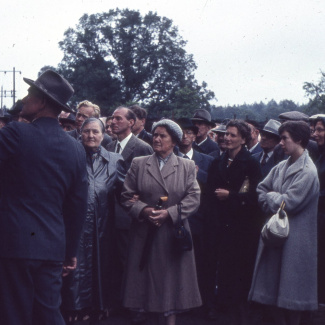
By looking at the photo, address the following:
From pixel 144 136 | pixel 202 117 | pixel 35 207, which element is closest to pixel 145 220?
pixel 35 207

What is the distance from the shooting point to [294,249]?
5.93m

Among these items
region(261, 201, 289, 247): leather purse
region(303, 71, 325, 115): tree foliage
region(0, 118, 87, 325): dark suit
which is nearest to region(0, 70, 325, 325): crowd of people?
region(0, 118, 87, 325): dark suit

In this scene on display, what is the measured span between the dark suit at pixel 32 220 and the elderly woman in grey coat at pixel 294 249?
2428 mm

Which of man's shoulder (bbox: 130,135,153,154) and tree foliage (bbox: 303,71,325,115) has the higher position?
tree foliage (bbox: 303,71,325,115)

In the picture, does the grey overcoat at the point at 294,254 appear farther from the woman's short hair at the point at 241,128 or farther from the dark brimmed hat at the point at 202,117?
the dark brimmed hat at the point at 202,117

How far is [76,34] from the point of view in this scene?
183 feet

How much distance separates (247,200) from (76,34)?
167ft

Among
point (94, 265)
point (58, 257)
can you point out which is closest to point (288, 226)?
point (94, 265)

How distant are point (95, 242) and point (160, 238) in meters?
0.87

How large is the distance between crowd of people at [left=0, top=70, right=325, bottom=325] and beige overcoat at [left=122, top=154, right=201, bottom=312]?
10 mm

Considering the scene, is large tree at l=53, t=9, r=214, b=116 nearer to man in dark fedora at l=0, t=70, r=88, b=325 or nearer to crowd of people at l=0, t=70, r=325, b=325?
crowd of people at l=0, t=70, r=325, b=325

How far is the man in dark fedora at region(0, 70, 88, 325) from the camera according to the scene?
13.3 feet

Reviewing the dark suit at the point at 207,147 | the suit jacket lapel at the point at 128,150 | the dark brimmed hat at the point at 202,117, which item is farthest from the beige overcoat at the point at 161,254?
the dark brimmed hat at the point at 202,117

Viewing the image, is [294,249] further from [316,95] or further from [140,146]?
[316,95]
